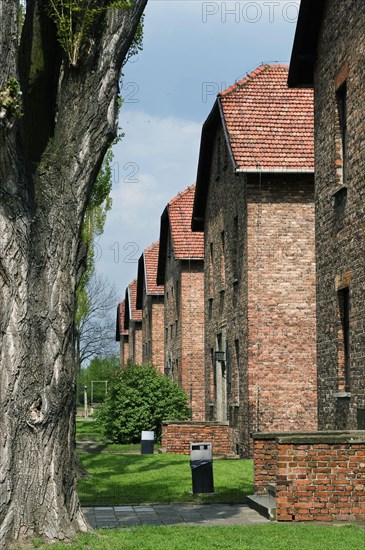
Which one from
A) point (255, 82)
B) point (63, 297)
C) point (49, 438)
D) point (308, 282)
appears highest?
point (255, 82)

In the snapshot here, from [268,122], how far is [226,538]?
55.8ft

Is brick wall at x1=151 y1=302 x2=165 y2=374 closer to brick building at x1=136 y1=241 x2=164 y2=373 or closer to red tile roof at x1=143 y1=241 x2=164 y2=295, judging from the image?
brick building at x1=136 y1=241 x2=164 y2=373

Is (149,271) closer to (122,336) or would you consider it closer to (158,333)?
(158,333)

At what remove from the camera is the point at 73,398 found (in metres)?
11.2

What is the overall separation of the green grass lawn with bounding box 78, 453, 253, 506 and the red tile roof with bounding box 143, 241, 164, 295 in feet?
76.4

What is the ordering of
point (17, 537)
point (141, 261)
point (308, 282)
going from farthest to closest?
point (141, 261)
point (308, 282)
point (17, 537)

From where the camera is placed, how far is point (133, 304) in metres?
65.2

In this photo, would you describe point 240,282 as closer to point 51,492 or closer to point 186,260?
point 186,260

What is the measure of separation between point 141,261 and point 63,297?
43886 millimetres

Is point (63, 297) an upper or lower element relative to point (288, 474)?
upper

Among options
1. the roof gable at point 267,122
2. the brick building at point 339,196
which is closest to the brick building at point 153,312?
the roof gable at point 267,122

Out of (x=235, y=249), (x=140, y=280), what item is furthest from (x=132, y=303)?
(x=235, y=249)

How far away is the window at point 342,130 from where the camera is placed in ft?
58.6

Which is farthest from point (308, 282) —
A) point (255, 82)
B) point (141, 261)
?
point (141, 261)
